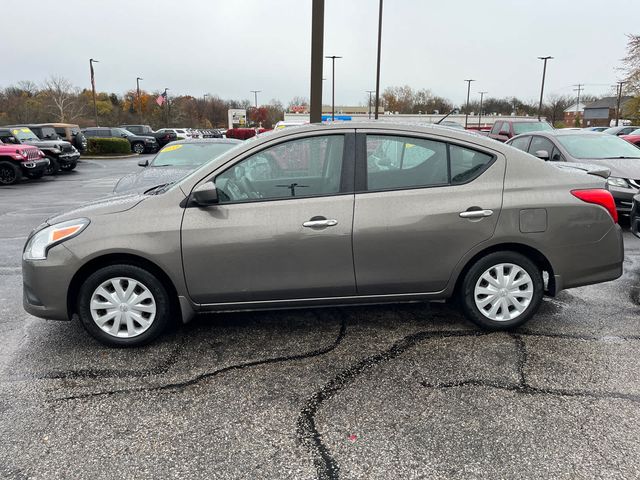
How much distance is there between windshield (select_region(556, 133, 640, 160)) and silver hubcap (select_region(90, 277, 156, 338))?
24.3 ft

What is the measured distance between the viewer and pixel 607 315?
4.32 meters

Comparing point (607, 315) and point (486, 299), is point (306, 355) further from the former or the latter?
point (607, 315)

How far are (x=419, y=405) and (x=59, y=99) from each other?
70.1 m

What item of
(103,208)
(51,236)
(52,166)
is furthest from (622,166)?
(52,166)

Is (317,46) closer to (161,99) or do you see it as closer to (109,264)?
(109,264)

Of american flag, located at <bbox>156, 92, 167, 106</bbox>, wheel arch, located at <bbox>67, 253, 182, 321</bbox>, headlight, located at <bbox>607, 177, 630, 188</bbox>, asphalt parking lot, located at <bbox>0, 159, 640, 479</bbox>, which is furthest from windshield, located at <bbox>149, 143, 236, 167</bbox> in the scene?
american flag, located at <bbox>156, 92, 167, 106</bbox>

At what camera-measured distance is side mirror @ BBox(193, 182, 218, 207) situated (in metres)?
3.49

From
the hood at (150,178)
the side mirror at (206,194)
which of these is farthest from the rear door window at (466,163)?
the hood at (150,178)

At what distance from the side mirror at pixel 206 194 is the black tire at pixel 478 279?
6.59 ft

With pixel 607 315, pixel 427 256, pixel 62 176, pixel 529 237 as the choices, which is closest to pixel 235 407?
pixel 427 256

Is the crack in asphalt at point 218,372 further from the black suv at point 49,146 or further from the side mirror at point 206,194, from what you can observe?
the black suv at point 49,146

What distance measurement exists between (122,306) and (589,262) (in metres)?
3.58

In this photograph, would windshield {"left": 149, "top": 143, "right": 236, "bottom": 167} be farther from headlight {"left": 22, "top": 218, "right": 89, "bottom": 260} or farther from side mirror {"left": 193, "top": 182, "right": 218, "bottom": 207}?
side mirror {"left": 193, "top": 182, "right": 218, "bottom": 207}

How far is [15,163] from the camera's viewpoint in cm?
1538
